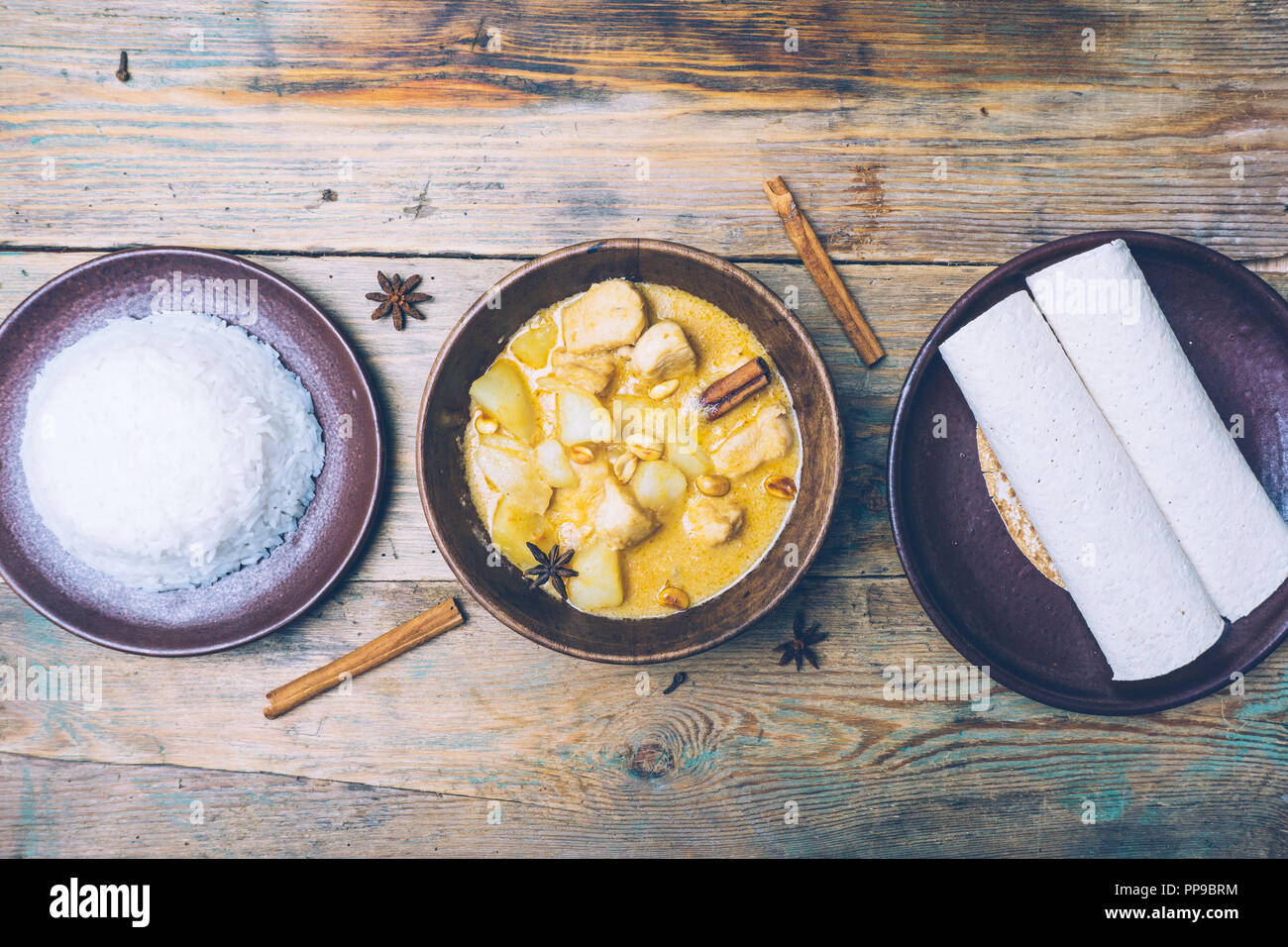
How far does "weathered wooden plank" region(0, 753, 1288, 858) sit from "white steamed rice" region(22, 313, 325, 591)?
2.11 ft

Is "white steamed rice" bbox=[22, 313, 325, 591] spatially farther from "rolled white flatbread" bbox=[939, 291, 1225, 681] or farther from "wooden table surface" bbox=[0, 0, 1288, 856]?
"rolled white flatbread" bbox=[939, 291, 1225, 681]

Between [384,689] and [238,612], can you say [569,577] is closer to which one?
[384,689]

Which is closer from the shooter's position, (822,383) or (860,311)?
(822,383)

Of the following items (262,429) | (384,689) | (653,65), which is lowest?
(384,689)

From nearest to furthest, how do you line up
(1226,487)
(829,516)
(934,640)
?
(829,516), (1226,487), (934,640)

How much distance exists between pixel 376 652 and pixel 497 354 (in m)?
0.84

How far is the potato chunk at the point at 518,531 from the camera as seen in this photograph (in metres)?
1.67

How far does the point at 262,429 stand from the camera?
1735 mm

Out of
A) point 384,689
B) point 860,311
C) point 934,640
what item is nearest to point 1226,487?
point 934,640

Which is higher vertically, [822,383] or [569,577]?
[822,383]

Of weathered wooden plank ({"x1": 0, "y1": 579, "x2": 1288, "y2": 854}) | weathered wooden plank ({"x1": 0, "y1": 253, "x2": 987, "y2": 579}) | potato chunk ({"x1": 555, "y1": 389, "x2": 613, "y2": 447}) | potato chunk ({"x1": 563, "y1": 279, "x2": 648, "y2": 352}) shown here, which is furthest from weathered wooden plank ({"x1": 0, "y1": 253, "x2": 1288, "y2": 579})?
potato chunk ({"x1": 555, "y1": 389, "x2": 613, "y2": 447})

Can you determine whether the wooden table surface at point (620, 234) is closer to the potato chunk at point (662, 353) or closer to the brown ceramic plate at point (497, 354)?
the brown ceramic plate at point (497, 354)

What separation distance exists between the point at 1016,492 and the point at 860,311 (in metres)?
0.60

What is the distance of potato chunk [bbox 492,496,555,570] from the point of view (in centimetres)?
167
